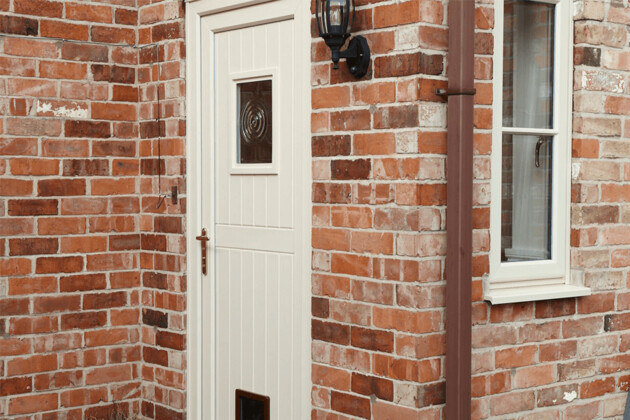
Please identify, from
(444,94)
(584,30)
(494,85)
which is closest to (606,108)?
(584,30)

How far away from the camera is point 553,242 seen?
4.36m

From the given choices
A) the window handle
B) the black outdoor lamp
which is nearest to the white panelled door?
the black outdoor lamp

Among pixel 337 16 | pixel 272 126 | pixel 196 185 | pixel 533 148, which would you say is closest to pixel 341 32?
pixel 337 16

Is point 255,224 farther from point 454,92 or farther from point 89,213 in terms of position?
point 454,92

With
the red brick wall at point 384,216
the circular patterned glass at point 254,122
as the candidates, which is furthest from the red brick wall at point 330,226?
the circular patterned glass at point 254,122

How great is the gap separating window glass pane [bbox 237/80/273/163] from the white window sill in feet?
A: 4.17

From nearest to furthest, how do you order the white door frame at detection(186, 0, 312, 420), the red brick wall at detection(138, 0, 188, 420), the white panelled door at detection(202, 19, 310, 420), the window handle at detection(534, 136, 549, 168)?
the window handle at detection(534, 136, 549, 168)
the white panelled door at detection(202, 19, 310, 420)
the white door frame at detection(186, 0, 312, 420)
the red brick wall at detection(138, 0, 188, 420)

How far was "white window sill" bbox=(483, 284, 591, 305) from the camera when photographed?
405 centimetres

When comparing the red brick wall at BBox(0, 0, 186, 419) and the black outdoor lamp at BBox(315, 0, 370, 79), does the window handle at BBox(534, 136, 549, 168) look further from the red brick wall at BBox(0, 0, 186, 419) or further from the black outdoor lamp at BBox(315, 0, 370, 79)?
the red brick wall at BBox(0, 0, 186, 419)

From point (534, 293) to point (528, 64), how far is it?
3.33 ft

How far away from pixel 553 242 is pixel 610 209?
330mm

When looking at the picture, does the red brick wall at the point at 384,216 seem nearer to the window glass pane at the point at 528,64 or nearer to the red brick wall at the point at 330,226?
the red brick wall at the point at 330,226

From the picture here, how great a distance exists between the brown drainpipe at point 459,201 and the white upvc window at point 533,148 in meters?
0.33

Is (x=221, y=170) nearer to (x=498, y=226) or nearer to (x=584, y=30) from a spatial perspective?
(x=498, y=226)
